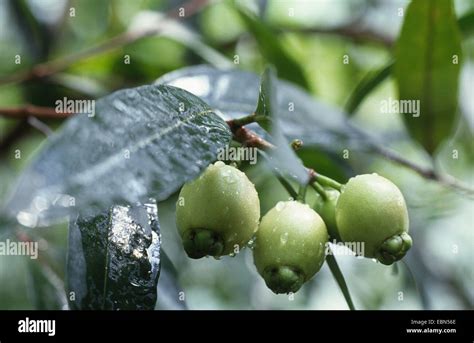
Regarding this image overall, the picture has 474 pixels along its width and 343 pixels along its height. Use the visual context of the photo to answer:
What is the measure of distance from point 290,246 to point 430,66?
63 cm

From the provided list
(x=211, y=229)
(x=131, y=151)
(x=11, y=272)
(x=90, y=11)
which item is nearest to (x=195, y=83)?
(x=211, y=229)

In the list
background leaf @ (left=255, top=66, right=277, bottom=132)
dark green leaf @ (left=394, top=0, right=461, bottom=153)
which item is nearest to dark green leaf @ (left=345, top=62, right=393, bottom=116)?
dark green leaf @ (left=394, top=0, right=461, bottom=153)

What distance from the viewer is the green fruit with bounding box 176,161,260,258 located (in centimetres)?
83

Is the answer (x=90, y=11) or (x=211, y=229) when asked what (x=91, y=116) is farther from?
(x=90, y=11)

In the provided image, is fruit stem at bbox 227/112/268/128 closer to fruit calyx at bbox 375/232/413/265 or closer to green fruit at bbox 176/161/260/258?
green fruit at bbox 176/161/260/258

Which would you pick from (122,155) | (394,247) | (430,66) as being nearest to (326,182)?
(394,247)

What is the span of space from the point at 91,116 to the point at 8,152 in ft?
4.33

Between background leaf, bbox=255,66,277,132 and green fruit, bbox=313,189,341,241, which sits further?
green fruit, bbox=313,189,341,241

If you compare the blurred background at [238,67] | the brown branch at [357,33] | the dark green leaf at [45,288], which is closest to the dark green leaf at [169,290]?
the dark green leaf at [45,288]

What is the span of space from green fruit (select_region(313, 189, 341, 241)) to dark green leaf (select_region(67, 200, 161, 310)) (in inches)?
9.2

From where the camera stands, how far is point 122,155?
2.19 ft

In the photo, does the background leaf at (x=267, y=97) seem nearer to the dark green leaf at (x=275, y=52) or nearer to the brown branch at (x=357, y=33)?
the dark green leaf at (x=275, y=52)

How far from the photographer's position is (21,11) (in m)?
1.83

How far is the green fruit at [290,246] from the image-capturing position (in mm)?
865
